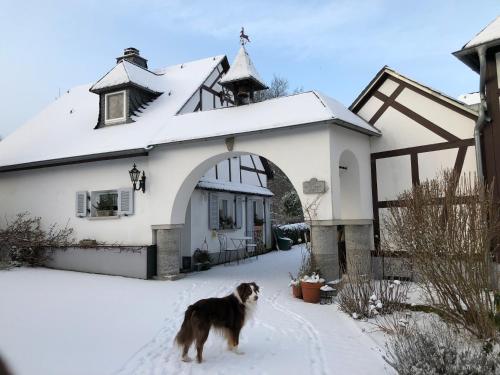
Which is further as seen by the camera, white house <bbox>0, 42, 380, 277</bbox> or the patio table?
the patio table

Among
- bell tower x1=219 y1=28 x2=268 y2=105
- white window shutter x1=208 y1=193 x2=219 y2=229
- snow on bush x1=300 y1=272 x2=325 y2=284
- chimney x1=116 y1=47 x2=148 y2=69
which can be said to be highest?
chimney x1=116 y1=47 x2=148 y2=69

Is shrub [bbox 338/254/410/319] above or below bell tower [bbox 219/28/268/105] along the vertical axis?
below

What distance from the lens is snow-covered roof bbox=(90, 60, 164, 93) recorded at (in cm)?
1326

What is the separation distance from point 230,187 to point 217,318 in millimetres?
9991

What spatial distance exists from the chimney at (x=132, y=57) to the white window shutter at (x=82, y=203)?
6.81 m

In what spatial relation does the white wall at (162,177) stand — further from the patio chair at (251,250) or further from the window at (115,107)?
the patio chair at (251,250)

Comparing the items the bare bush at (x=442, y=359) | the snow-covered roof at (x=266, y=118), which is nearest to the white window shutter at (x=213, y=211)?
the snow-covered roof at (x=266, y=118)

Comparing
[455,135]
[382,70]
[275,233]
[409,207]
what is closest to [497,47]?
[455,135]

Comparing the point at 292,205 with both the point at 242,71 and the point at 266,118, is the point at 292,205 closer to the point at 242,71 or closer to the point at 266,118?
the point at 242,71

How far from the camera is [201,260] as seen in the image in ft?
42.1

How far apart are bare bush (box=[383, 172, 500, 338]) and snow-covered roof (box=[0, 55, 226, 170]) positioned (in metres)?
7.36

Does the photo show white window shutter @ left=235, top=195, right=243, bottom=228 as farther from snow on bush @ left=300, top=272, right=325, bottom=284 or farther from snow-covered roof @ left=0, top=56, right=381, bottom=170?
snow on bush @ left=300, top=272, right=325, bottom=284

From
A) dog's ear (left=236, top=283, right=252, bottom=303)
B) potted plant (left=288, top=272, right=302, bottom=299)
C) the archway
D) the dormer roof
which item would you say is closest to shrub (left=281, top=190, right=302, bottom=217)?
the archway

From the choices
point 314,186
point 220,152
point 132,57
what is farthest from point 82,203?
point 132,57
